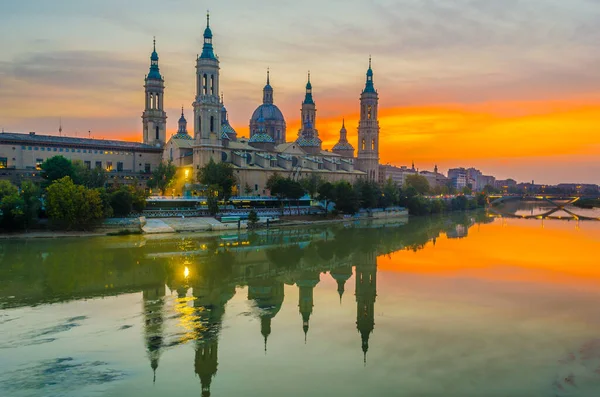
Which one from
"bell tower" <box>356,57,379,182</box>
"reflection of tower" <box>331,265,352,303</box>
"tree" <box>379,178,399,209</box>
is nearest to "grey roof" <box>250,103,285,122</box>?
"bell tower" <box>356,57,379,182</box>

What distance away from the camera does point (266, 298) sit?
17875 millimetres

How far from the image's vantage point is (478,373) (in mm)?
11047

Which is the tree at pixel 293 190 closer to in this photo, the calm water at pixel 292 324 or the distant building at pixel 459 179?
the calm water at pixel 292 324

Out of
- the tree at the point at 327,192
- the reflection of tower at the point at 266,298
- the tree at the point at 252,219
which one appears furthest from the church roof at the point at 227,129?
the reflection of tower at the point at 266,298

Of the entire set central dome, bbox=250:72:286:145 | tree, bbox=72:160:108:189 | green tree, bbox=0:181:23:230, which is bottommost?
green tree, bbox=0:181:23:230

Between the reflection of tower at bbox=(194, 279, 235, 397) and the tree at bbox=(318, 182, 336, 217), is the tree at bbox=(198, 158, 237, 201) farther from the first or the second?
the reflection of tower at bbox=(194, 279, 235, 397)

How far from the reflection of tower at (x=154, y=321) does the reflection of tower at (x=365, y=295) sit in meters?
5.17

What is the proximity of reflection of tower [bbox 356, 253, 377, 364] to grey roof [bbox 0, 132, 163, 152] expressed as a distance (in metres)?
35.6

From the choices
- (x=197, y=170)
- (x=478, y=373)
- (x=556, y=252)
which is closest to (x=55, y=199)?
(x=197, y=170)

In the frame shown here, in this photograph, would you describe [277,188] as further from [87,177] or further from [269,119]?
[269,119]

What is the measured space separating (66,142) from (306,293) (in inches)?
1585

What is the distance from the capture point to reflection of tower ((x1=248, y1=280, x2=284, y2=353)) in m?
14.7

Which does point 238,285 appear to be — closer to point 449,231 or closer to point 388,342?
point 388,342

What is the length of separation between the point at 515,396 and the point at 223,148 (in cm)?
4401
